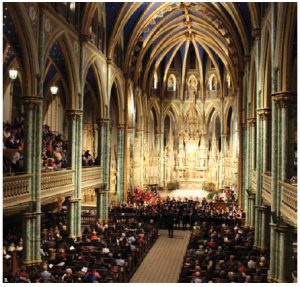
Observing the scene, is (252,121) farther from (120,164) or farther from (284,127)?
(120,164)

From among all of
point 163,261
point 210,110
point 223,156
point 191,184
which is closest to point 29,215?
point 163,261

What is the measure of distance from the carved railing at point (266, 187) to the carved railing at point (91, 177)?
10.5m

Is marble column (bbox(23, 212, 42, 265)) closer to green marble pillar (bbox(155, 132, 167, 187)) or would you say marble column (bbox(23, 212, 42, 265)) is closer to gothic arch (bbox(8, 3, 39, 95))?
gothic arch (bbox(8, 3, 39, 95))

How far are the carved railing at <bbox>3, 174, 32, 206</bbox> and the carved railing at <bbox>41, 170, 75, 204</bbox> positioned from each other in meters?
1.61

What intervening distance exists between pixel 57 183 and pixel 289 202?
11.3 m

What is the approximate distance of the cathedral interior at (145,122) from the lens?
13.9 metres

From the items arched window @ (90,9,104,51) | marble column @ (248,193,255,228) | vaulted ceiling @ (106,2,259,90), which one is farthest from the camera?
vaulted ceiling @ (106,2,259,90)

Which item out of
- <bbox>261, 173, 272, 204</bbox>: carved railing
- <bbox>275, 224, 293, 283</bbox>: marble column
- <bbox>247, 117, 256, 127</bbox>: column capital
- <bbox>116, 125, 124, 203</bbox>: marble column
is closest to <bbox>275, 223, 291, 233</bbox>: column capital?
<bbox>275, 224, 293, 283</bbox>: marble column

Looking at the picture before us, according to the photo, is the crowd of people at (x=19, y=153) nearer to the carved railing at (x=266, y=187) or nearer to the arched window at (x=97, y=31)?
the arched window at (x=97, y=31)

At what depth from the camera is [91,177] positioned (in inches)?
950

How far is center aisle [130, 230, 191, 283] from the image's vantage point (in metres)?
16.3

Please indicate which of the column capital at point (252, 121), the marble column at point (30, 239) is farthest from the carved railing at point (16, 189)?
the column capital at point (252, 121)

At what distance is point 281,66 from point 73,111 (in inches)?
472

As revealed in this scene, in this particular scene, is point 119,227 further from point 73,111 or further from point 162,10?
point 162,10
